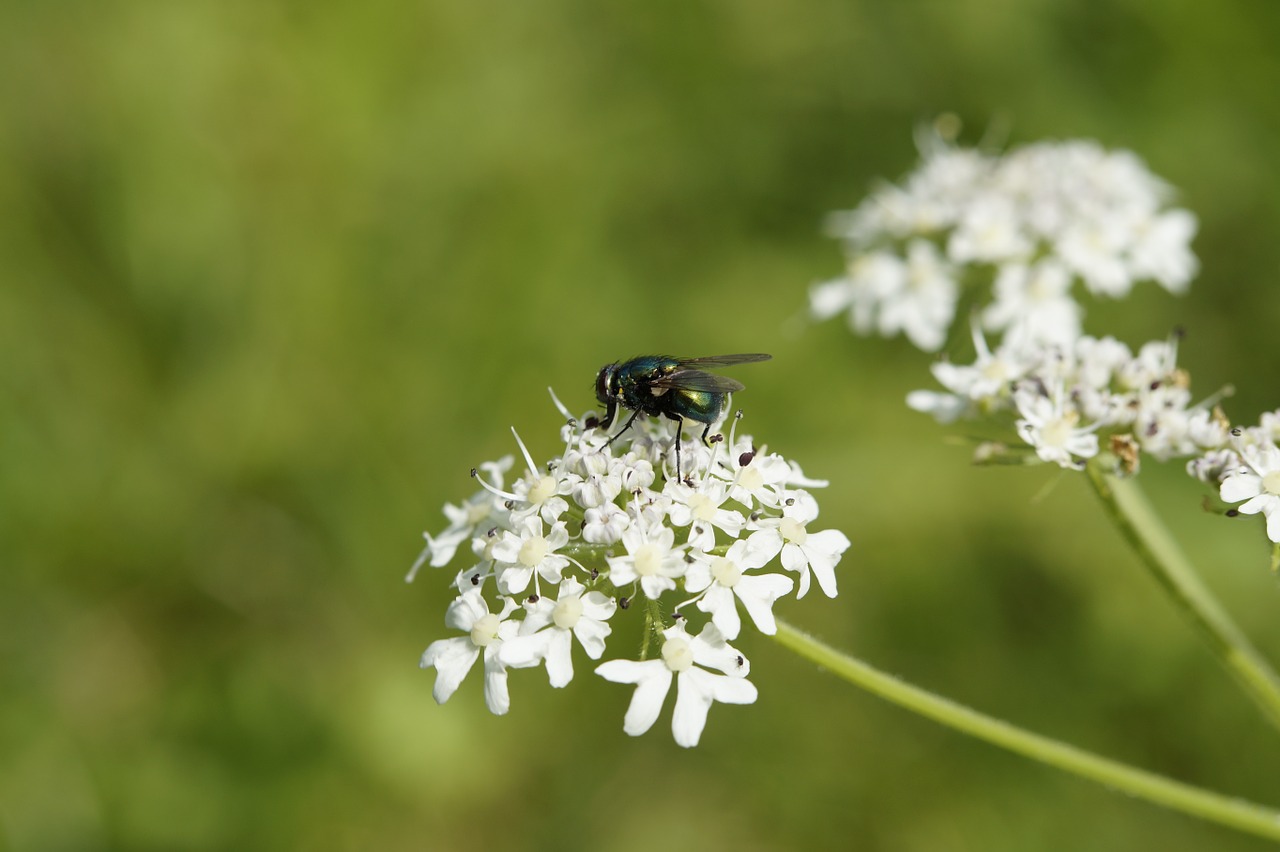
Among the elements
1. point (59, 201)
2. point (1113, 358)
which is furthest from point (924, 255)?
point (59, 201)

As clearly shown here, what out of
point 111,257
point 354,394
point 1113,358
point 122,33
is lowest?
point 1113,358

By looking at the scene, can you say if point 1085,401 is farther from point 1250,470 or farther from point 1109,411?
point 1250,470

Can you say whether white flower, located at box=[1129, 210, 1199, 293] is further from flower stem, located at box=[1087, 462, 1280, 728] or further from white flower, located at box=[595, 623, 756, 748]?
white flower, located at box=[595, 623, 756, 748]

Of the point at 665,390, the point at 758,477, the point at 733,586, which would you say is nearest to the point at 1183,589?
the point at 758,477

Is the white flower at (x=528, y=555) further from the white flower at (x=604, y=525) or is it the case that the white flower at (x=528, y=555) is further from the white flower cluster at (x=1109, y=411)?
the white flower cluster at (x=1109, y=411)

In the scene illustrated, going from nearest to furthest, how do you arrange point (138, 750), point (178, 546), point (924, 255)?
point (924, 255)
point (138, 750)
point (178, 546)

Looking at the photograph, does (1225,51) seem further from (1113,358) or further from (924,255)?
(1113,358)

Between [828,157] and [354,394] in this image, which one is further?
[828,157]
